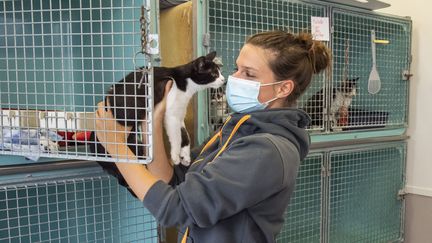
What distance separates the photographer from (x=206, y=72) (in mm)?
1111

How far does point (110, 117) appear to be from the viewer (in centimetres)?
84

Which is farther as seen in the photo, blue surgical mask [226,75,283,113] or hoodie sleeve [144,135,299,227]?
blue surgical mask [226,75,283,113]

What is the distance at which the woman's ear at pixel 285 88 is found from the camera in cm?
88

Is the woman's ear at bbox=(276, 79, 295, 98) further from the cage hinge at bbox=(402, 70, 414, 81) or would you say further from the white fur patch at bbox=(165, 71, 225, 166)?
the cage hinge at bbox=(402, 70, 414, 81)

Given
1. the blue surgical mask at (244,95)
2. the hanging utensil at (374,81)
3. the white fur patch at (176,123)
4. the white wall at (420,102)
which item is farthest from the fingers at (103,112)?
the white wall at (420,102)

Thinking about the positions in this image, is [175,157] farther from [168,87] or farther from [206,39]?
[206,39]

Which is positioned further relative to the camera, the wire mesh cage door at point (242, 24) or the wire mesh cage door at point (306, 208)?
the wire mesh cage door at point (306, 208)

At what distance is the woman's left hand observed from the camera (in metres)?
0.81

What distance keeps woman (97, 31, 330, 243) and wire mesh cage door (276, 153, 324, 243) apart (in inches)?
32.7

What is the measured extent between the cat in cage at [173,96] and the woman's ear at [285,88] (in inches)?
11.6

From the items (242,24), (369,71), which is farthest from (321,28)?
(369,71)

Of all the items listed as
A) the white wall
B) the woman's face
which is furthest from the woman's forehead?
the white wall

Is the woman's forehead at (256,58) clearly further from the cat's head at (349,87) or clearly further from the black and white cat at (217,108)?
the cat's head at (349,87)

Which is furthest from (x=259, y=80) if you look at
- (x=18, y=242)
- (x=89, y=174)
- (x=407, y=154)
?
(x=407, y=154)
